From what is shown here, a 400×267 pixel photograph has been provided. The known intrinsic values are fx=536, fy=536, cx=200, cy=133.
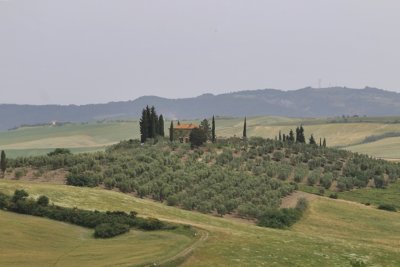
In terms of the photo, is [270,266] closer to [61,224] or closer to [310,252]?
[310,252]

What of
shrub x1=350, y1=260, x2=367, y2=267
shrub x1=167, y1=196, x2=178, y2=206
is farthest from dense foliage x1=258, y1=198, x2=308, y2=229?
shrub x1=350, y1=260, x2=367, y2=267

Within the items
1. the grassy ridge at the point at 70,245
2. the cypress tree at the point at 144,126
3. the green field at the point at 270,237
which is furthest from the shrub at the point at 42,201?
the cypress tree at the point at 144,126

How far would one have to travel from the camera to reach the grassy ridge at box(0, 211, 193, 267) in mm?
37750

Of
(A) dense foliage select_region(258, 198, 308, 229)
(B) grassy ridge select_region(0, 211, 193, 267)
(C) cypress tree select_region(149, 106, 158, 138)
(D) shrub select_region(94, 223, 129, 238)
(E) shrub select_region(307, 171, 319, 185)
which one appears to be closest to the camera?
(B) grassy ridge select_region(0, 211, 193, 267)

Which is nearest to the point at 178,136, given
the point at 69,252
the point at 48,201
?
the point at 48,201

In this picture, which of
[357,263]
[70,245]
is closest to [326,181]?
[357,263]

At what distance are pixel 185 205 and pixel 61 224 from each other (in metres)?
34.0

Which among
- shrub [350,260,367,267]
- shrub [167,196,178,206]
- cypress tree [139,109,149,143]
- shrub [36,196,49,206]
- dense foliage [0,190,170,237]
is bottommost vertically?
shrub [167,196,178,206]

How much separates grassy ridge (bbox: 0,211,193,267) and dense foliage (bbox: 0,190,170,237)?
1.05m

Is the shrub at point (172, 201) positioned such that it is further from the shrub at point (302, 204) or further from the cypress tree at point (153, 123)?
the cypress tree at point (153, 123)

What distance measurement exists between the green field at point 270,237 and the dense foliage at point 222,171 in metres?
12.5

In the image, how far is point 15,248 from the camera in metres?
39.6

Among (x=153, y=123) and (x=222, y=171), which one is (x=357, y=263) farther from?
(x=153, y=123)

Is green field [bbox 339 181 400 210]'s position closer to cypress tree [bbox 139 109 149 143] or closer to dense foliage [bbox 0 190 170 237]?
cypress tree [bbox 139 109 149 143]
